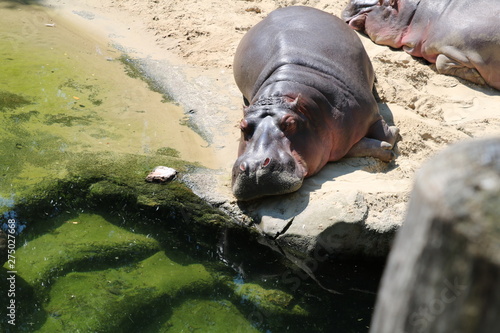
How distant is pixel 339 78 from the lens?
588 centimetres

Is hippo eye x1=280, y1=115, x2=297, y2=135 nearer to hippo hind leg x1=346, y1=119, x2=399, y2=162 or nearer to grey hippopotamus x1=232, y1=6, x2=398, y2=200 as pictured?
grey hippopotamus x1=232, y1=6, x2=398, y2=200

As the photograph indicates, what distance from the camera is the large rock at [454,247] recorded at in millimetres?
1015

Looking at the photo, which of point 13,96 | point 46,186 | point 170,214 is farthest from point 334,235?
point 13,96

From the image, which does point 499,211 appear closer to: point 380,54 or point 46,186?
point 46,186

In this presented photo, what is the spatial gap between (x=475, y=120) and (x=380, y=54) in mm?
1791

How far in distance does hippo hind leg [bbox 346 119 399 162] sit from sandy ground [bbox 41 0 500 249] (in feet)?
0.27

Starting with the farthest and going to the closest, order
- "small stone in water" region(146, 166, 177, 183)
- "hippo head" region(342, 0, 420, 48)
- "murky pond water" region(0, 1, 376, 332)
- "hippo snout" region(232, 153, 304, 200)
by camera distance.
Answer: "hippo head" region(342, 0, 420, 48) < "small stone in water" region(146, 166, 177, 183) < "hippo snout" region(232, 153, 304, 200) < "murky pond water" region(0, 1, 376, 332)

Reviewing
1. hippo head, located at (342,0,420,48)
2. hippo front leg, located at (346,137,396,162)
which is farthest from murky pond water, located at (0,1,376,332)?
hippo head, located at (342,0,420,48)

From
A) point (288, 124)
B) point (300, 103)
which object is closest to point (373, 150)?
point (300, 103)

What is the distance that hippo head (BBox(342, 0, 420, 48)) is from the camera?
26.7 feet

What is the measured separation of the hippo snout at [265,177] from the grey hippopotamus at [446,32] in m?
3.68

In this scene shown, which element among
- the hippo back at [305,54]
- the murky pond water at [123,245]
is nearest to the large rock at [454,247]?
the murky pond water at [123,245]

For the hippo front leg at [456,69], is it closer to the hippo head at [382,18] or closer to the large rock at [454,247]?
the hippo head at [382,18]

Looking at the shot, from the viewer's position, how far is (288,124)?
511 cm
